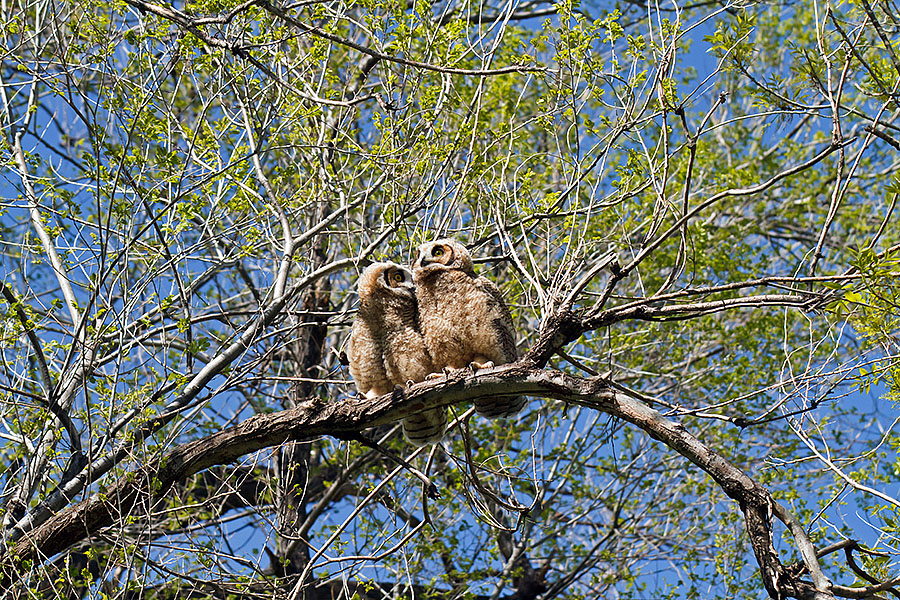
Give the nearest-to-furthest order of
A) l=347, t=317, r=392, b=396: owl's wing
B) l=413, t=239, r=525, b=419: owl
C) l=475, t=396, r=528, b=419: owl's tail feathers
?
l=475, t=396, r=528, b=419: owl's tail feathers < l=413, t=239, r=525, b=419: owl < l=347, t=317, r=392, b=396: owl's wing

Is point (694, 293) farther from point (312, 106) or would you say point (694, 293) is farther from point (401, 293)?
point (312, 106)

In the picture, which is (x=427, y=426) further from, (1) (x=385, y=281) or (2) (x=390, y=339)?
(1) (x=385, y=281)

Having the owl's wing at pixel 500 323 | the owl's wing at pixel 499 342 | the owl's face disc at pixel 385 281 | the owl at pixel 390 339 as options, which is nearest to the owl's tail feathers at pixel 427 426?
the owl at pixel 390 339

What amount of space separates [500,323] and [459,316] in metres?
0.26

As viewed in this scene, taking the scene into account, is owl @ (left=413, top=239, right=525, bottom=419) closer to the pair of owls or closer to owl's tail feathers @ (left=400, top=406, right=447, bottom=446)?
the pair of owls

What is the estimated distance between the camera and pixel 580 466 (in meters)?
9.09

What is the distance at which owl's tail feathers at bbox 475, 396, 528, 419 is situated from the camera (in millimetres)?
4965

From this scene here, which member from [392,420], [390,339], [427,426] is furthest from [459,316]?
[392,420]

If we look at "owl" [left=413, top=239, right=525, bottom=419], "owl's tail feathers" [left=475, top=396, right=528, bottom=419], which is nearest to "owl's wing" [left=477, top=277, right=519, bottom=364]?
"owl" [left=413, top=239, right=525, bottom=419]

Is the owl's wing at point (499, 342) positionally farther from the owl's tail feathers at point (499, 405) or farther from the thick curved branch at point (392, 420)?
the thick curved branch at point (392, 420)

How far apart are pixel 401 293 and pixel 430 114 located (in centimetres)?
153

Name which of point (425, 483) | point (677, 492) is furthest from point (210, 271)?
point (677, 492)

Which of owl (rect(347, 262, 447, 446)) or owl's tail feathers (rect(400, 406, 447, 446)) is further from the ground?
owl (rect(347, 262, 447, 446))

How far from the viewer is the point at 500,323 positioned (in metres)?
5.18
